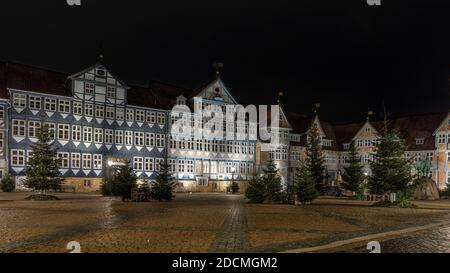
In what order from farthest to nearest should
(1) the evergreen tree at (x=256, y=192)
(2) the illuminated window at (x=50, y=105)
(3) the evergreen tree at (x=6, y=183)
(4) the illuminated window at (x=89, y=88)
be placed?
(4) the illuminated window at (x=89, y=88)
(2) the illuminated window at (x=50, y=105)
(3) the evergreen tree at (x=6, y=183)
(1) the evergreen tree at (x=256, y=192)

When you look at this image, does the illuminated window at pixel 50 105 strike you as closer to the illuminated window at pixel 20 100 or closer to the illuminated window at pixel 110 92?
the illuminated window at pixel 20 100

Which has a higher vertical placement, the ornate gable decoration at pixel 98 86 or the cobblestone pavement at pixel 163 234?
the ornate gable decoration at pixel 98 86

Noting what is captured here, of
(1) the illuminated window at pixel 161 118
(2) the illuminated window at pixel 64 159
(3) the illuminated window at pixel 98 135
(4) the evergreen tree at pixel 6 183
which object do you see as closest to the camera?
(4) the evergreen tree at pixel 6 183

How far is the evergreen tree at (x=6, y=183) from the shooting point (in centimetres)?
3950

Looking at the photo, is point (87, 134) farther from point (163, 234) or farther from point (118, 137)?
point (163, 234)

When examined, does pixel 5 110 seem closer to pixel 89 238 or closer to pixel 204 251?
pixel 89 238

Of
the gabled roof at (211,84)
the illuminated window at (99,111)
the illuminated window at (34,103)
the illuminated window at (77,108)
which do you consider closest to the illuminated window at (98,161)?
the illuminated window at (99,111)

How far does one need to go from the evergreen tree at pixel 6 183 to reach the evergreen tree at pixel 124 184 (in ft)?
43.6

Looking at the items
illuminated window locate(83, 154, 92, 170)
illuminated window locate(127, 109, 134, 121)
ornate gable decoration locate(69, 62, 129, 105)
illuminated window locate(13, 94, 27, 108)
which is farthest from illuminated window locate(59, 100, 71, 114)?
illuminated window locate(127, 109, 134, 121)

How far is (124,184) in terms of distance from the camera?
104 feet

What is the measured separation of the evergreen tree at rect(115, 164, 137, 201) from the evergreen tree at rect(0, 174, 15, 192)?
13.3 m

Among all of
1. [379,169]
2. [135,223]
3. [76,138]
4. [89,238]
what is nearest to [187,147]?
[76,138]

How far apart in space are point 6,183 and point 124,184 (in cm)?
1470

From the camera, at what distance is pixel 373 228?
16.4m
